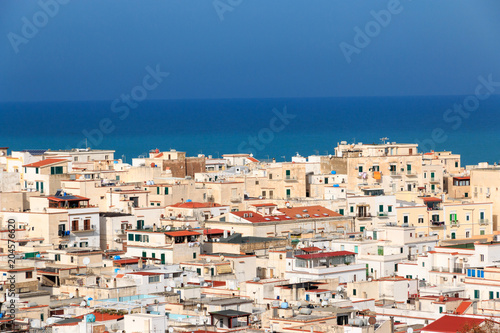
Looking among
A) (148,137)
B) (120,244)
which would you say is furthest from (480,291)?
(148,137)

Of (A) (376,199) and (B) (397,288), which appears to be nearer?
(B) (397,288)

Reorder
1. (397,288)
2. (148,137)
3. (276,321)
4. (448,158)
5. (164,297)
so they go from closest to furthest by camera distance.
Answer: (276,321), (164,297), (397,288), (448,158), (148,137)

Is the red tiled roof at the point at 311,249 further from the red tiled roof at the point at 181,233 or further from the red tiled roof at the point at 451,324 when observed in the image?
the red tiled roof at the point at 451,324

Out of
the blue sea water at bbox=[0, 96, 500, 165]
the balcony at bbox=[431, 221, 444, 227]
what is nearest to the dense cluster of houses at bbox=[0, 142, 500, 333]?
the balcony at bbox=[431, 221, 444, 227]

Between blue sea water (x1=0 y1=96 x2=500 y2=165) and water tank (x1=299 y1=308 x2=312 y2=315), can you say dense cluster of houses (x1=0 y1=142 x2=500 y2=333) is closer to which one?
water tank (x1=299 y1=308 x2=312 y2=315)

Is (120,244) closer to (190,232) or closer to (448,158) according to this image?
(190,232)

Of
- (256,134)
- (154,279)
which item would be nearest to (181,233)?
(154,279)

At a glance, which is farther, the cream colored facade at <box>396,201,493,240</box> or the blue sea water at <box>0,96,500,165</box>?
the blue sea water at <box>0,96,500,165</box>
